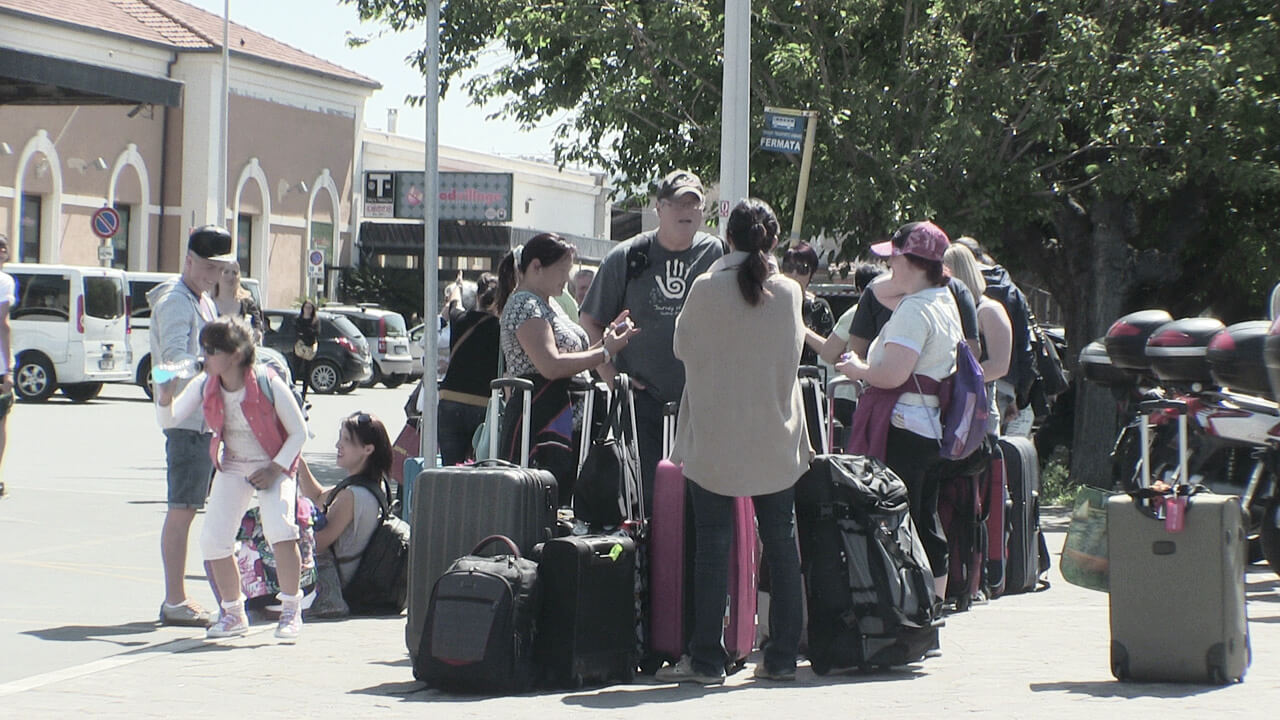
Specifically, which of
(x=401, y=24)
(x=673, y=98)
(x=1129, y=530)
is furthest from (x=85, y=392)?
(x=1129, y=530)

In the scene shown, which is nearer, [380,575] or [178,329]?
[178,329]

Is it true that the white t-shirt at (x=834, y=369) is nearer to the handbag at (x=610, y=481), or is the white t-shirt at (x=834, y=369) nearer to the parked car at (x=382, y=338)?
the handbag at (x=610, y=481)

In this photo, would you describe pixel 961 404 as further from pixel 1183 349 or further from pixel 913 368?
pixel 1183 349

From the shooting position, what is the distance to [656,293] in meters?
7.46

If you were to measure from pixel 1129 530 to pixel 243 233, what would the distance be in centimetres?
4833

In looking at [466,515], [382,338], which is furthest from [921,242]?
[382,338]

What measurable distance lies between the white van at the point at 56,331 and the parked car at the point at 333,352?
21.9 ft

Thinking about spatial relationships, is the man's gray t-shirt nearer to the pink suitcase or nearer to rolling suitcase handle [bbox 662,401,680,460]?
rolling suitcase handle [bbox 662,401,680,460]

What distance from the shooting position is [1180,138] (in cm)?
1579

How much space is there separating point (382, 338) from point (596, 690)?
30.7 m

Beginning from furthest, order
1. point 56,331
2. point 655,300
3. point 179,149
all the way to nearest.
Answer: point 179,149, point 56,331, point 655,300

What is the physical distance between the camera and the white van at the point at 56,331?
26812 millimetres

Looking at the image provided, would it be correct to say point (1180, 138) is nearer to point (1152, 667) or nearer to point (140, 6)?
point (1152, 667)

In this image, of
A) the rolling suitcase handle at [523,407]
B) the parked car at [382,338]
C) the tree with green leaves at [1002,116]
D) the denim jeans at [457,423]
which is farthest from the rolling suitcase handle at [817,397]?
the parked car at [382,338]
